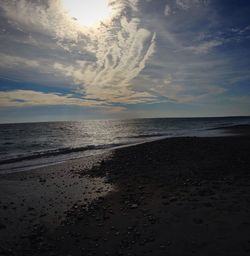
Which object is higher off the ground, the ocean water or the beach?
the beach

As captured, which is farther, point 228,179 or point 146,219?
point 228,179

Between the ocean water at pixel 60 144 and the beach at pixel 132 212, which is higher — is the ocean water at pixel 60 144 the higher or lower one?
the lower one

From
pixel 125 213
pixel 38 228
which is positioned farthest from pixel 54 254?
pixel 125 213

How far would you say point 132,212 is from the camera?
893 centimetres

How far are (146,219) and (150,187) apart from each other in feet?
12.6

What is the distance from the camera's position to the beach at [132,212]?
6.60 m

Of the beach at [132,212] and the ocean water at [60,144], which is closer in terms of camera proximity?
the beach at [132,212]

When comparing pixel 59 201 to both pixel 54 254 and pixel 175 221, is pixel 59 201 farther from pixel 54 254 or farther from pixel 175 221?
pixel 175 221

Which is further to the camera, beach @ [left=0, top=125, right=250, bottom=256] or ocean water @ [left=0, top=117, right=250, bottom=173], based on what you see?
ocean water @ [left=0, top=117, right=250, bottom=173]

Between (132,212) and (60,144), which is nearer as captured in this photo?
(132,212)

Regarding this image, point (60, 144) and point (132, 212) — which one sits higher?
point (132, 212)

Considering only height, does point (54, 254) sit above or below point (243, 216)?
below

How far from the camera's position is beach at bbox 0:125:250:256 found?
6602mm

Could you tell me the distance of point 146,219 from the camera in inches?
322
